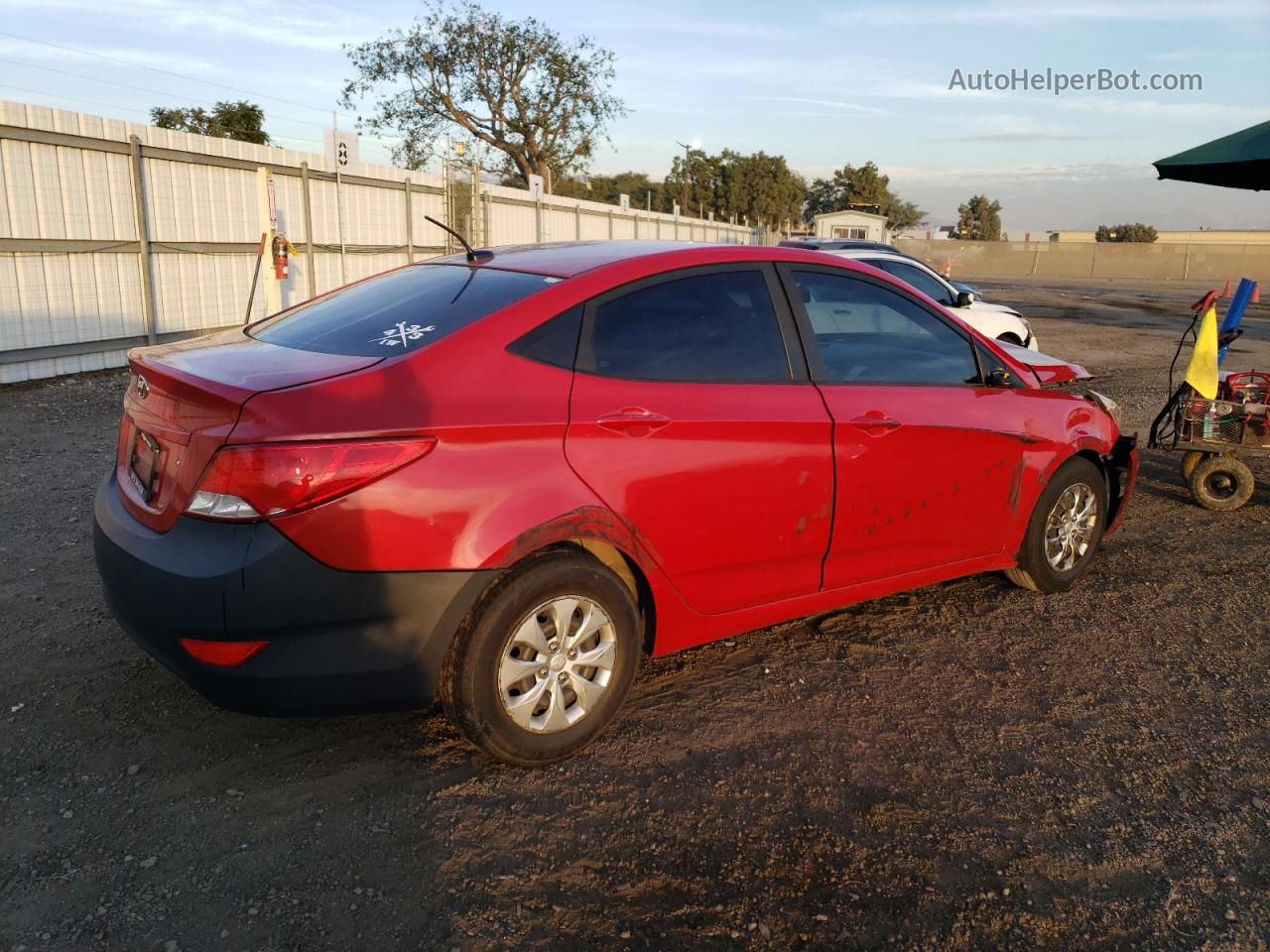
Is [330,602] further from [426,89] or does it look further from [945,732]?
[426,89]

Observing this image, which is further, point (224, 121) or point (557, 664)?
point (224, 121)

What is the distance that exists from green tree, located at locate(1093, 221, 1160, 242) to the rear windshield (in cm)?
10525

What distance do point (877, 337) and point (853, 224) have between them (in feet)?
199

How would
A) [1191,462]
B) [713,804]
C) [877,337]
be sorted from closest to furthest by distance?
[713,804], [877,337], [1191,462]

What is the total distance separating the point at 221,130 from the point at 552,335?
140ft

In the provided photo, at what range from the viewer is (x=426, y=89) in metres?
42.5

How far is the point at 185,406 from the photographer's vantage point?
112 inches

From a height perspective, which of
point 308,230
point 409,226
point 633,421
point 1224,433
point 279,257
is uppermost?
point 409,226

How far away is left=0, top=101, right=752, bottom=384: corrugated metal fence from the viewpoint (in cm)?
994

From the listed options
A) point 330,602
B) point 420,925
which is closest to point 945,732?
point 420,925

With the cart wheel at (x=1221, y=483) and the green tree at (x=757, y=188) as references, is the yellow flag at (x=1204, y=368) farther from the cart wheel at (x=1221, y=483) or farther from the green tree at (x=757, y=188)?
the green tree at (x=757, y=188)

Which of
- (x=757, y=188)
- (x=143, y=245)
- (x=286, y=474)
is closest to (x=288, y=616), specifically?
(x=286, y=474)

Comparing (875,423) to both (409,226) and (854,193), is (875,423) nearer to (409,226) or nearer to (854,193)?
(409,226)

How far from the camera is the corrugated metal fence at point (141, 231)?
994 centimetres
